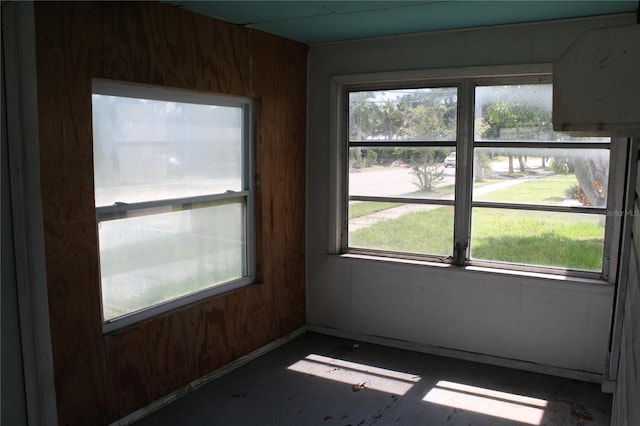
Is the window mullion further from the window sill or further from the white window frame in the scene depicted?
the window sill

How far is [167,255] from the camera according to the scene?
3389mm

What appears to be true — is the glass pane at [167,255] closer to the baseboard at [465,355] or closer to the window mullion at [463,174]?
the baseboard at [465,355]

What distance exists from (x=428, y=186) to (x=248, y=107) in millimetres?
1522

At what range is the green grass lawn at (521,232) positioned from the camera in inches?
149

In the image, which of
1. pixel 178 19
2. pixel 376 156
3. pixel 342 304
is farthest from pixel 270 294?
pixel 178 19

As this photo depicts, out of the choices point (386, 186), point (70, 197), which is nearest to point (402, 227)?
point (386, 186)

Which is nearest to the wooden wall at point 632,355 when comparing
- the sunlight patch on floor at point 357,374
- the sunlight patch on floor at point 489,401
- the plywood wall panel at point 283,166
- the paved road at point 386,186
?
the sunlight patch on floor at point 489,401

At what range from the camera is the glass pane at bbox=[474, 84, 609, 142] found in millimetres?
3781

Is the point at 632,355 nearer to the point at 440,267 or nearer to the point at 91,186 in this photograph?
the point at 91,186

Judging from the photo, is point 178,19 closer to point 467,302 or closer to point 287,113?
point 287,113

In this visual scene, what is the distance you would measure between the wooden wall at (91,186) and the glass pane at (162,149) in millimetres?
145

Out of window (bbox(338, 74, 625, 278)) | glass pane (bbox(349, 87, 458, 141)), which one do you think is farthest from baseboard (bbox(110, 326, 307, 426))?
glass pane (bbox(349, 87, 458, 141))

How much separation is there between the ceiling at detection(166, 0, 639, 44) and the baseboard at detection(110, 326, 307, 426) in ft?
7.88

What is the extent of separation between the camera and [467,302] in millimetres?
4078
